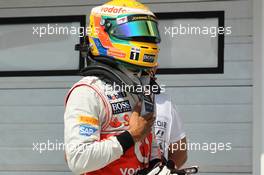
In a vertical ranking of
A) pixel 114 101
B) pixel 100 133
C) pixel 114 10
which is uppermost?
pixel 114 10

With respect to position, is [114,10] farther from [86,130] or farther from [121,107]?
[86,130]

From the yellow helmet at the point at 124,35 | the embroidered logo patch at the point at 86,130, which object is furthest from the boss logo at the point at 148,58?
the embroidered logo patch at the point at 86,130

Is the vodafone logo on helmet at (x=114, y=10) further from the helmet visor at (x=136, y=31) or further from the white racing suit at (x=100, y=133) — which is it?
the white racing suit at (x=100, y=133)

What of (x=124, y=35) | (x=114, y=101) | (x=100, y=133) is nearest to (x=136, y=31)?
(x=124, y=35)

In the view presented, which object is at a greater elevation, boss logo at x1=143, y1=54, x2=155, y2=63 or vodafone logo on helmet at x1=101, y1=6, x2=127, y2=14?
vodafone logo on helmet at x1=101, y1=6, x2=127, y2=14

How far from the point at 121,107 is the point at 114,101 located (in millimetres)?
36

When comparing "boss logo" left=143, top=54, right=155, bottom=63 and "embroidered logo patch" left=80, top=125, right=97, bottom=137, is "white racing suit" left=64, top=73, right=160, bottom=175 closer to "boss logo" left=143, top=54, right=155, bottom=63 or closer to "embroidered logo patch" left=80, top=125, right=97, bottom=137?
"embroidered logo patch" left=80, top=125, right=97, bottom=137

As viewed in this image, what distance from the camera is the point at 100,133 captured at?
217cm

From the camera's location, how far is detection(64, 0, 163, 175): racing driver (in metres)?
2.08

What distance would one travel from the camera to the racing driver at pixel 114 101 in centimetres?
208

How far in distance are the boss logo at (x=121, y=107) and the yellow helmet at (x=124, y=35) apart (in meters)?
0.15

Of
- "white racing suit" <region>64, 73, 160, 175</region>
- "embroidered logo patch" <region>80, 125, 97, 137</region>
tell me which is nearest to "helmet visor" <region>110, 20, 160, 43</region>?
"white racing suit" <region>64, 73, 160, 175</region>

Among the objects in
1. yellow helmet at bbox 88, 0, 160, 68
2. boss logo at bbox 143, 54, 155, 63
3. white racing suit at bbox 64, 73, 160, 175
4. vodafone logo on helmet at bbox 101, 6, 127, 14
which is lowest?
white racing suit at bbox 64, 73, 160, 175

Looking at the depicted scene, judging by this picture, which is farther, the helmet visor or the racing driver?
the helmet visor
